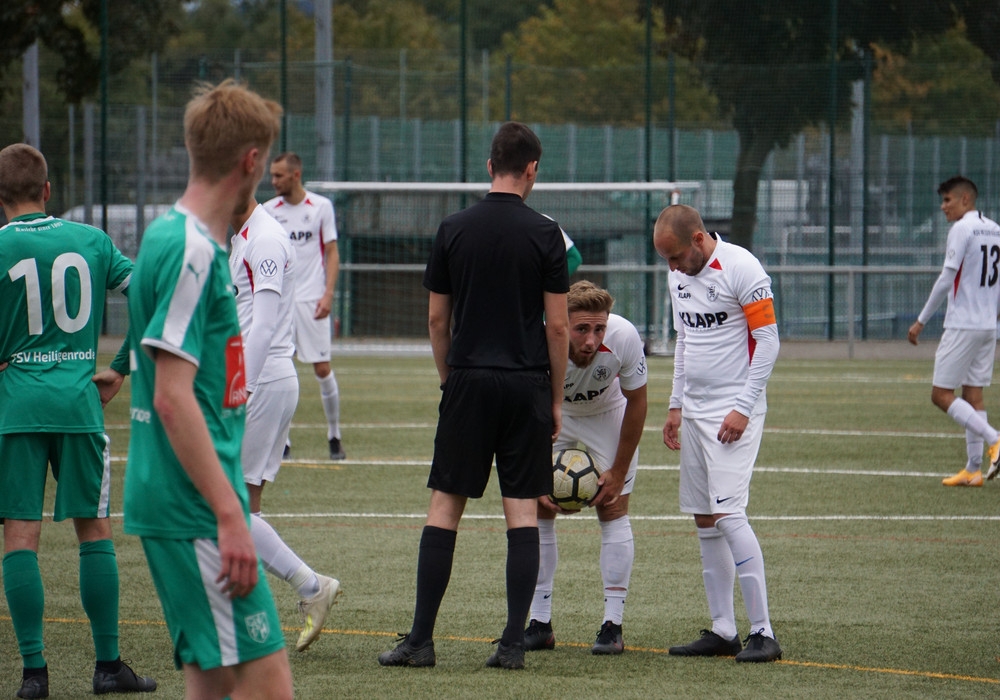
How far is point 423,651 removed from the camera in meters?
5.06

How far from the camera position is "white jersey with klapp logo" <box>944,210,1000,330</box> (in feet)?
33.2

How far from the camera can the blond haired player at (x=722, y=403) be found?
17.3 feet

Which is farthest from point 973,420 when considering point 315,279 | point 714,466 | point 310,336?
point 315,279

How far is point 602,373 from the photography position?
5.53m

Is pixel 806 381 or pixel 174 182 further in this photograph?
pixel 174 182

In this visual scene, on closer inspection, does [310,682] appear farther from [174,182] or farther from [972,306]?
[174,182]

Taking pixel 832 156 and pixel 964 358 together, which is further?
pixel 832 156

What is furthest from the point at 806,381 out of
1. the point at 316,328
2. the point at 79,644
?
the point at 79,644

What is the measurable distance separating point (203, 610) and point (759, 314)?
3004 millimetres

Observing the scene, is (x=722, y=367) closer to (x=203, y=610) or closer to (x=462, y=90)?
(x=203, y=610)

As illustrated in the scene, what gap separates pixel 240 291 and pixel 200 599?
250 centimetres

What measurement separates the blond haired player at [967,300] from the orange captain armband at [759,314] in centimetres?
524

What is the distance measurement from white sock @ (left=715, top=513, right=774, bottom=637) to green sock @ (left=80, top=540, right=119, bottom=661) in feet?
7.89

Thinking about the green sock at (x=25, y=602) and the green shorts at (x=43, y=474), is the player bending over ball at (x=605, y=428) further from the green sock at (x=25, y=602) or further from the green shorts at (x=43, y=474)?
the green sock at (x=25, y=602)
